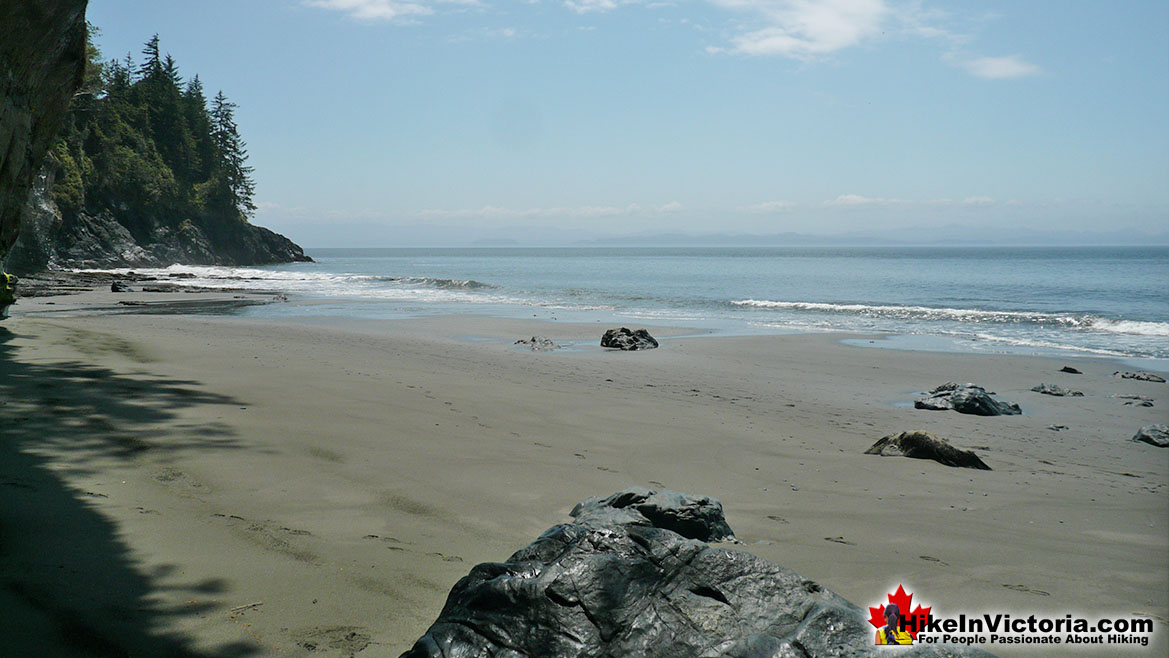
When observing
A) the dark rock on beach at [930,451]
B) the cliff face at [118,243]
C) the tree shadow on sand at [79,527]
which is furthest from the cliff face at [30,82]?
the cliff face at [118,243]

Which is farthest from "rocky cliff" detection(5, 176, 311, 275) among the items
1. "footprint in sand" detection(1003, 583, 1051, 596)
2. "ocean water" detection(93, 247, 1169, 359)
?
"footprint in sand" detection(1003, 583, 1051, 596)

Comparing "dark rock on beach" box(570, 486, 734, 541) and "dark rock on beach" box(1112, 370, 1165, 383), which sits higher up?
"dark rock on beach" box(570, 486, 734, 541)

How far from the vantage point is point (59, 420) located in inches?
197

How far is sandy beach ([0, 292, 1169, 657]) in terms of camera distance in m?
2.64

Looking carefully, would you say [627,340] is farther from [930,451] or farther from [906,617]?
[906,617]

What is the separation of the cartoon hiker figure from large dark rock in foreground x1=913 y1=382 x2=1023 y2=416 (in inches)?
310

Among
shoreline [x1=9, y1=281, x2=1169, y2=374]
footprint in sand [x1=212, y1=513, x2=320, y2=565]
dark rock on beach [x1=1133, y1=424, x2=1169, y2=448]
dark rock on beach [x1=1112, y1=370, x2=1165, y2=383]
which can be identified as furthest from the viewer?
shoreline [x1=9, y1=281, x2=1169, y2=374]

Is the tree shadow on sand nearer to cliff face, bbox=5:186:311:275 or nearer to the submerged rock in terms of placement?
the submerged rock

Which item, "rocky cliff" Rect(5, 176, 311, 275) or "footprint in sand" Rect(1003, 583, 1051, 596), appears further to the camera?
"rocky cliff" Rect(5, 176, 311, 275)

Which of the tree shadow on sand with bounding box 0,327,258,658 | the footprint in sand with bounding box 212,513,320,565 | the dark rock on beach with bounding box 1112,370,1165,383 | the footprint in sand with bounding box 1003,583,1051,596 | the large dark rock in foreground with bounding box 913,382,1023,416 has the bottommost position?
the dark rock on beach with bounding box 1112,370,1165,383

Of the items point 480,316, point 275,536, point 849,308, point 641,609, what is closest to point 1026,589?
point 641,609

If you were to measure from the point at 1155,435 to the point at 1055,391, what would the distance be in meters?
3.14

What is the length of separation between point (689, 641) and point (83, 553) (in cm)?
253

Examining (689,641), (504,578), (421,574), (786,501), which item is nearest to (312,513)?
(421,574)
